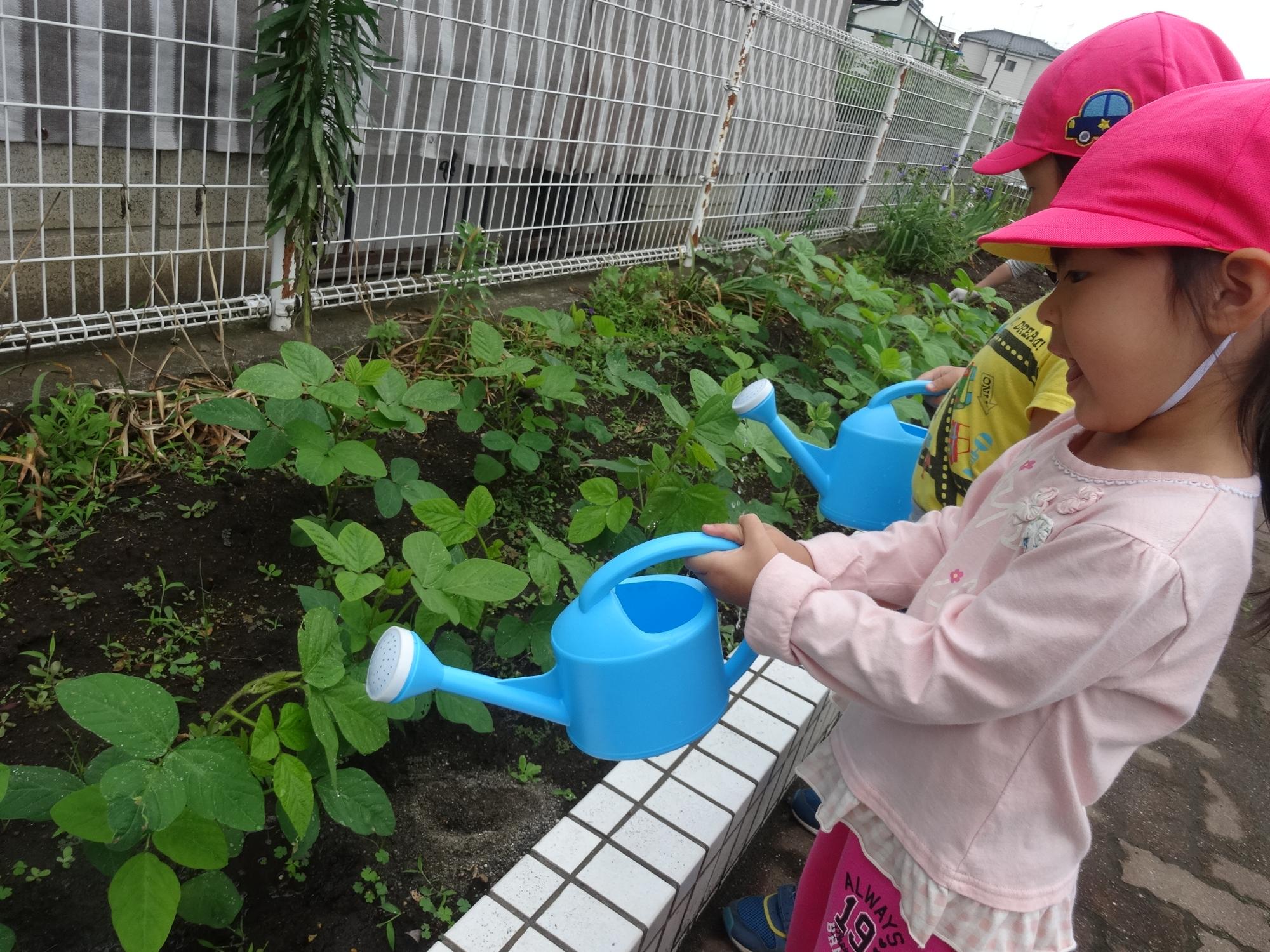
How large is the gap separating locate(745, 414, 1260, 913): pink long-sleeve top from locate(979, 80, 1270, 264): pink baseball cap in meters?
0.25

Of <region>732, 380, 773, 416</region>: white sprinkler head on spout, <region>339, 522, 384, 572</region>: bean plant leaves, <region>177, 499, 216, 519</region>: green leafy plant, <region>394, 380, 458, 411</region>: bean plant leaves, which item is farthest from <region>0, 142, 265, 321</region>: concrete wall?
<region>732, 380, 773, 416</region>: white sprinkler head on spout

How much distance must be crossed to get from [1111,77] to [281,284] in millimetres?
2254

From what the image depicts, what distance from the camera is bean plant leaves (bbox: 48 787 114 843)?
103 cm

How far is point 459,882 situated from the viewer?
144 cm

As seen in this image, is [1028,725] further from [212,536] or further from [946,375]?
[212,536]

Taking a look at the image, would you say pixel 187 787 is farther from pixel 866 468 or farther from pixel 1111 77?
pixel 1111 77

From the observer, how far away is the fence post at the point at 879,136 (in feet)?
21.1

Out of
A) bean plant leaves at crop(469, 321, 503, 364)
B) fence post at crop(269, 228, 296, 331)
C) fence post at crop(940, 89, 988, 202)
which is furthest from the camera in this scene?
fence post at crop(940, 89, 988, 202)

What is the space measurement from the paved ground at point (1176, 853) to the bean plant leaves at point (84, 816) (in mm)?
1111

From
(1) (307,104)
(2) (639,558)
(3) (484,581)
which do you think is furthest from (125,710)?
(1) (307,104)

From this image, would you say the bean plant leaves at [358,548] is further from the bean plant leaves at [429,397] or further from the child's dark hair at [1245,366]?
the child's dark hair at [1245,366]

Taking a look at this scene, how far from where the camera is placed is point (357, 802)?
1.23 meters

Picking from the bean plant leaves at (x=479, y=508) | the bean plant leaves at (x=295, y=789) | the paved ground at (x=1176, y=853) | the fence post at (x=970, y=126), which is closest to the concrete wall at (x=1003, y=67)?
the fence post at (x=970, y=126)

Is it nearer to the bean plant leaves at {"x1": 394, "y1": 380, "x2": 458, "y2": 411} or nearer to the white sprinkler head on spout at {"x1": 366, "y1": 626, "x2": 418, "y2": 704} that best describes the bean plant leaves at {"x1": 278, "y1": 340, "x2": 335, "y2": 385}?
the bean plant leaves at {"x1": 394, "y1": 380, "x2": 458, "y2": 411}
